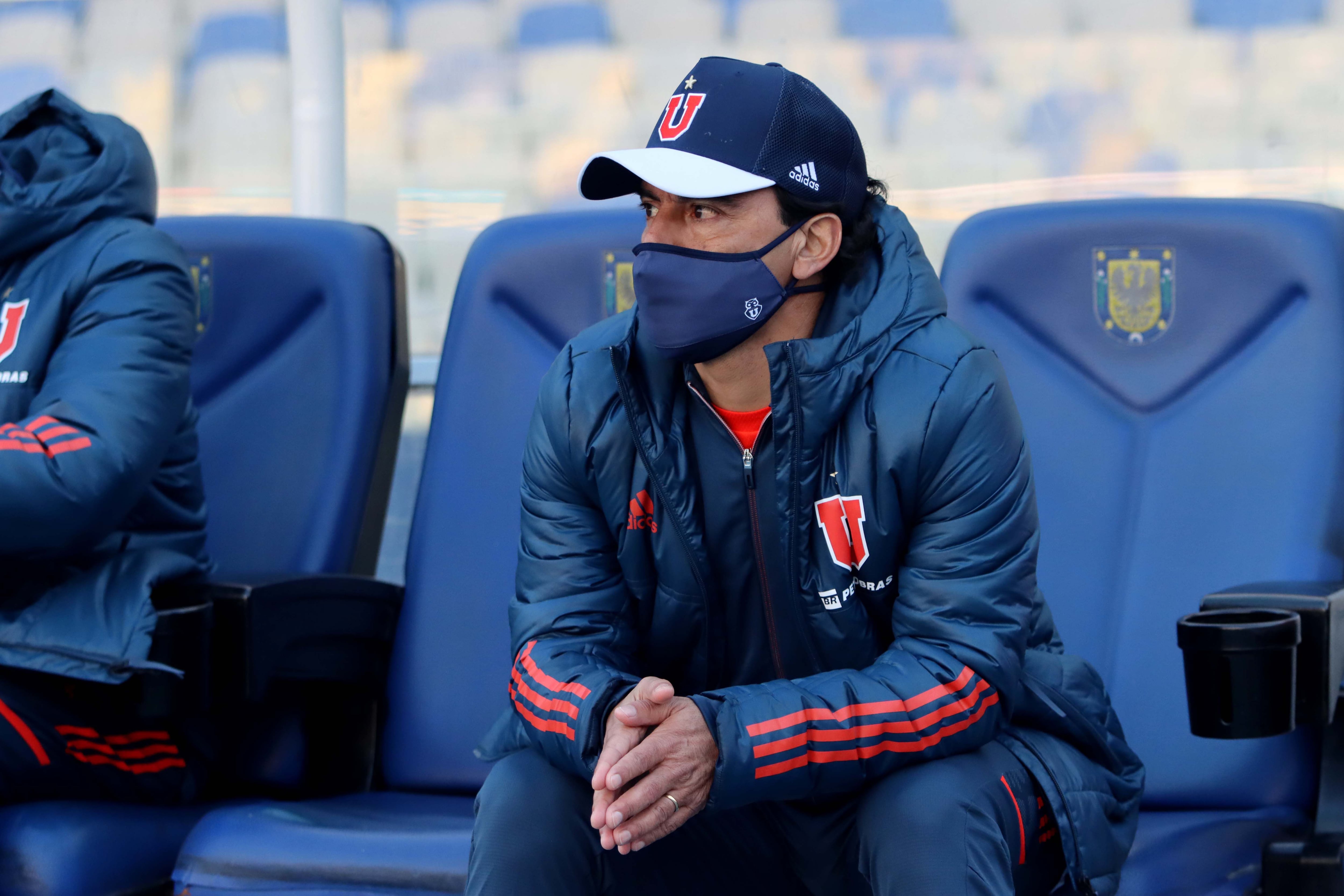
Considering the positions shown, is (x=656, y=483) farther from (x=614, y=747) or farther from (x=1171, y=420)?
(x=1171, y=420)

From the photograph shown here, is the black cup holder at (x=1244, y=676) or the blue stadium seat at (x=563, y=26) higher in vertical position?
the blue stadium seat at (x=563, y=26)

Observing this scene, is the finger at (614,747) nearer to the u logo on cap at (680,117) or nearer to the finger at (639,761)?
the finger at (639,761)

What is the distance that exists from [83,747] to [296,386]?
61cm

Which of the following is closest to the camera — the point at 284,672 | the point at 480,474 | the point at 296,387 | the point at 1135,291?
the point at 284,672

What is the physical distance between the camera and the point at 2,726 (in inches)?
64.1

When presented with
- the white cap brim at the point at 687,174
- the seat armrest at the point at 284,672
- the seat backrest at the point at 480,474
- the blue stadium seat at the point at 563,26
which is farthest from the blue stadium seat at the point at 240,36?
the white cap brim at the point at 687,174

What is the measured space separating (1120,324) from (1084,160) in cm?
71

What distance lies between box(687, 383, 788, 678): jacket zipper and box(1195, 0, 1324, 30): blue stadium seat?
1.46m

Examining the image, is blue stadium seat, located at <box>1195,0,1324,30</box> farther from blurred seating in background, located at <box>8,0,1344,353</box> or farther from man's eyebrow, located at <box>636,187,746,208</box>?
man's eyebrow, located at <box>636,187,746,208</box>

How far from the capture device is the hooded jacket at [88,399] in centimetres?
163

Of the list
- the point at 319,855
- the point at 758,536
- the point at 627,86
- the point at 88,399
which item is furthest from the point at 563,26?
the point at 319,855

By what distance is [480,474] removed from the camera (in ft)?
6.51

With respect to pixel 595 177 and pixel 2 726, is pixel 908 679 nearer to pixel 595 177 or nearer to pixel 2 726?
pixel 595 177

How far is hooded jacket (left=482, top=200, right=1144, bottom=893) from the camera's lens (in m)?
1.28
